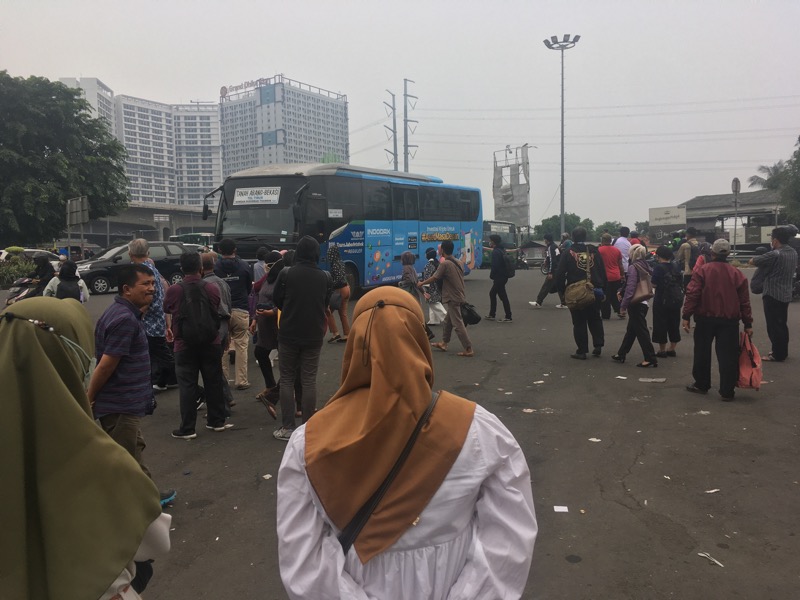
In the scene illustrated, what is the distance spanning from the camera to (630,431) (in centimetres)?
564

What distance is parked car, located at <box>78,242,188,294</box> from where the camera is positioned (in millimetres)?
18672

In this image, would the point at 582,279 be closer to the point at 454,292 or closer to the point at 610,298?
the point at 454,292

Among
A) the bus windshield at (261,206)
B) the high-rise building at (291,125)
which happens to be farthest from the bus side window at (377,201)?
the high-rise building at (291,125)

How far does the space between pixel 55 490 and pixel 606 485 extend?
3906 millimetres

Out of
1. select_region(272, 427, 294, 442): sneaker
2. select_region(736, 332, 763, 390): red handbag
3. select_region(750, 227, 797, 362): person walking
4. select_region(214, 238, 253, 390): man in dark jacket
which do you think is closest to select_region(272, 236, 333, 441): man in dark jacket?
select_region(272, 427, 294, 442): sneaker

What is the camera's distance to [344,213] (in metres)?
16.0

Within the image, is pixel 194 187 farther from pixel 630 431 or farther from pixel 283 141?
pixel 630 431

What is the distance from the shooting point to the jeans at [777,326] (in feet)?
27.1

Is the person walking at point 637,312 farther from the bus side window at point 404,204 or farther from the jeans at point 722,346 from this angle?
the bus side window at point 404,204

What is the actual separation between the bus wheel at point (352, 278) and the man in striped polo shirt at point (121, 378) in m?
11.8

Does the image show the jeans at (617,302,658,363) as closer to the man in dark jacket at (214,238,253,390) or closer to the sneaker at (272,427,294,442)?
the sneaker at (272,427,294,442)

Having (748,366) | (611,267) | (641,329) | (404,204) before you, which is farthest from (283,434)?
(404,204)

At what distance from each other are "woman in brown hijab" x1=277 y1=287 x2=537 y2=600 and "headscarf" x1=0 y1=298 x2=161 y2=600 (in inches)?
16.8

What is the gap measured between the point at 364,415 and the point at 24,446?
88 centimetres
